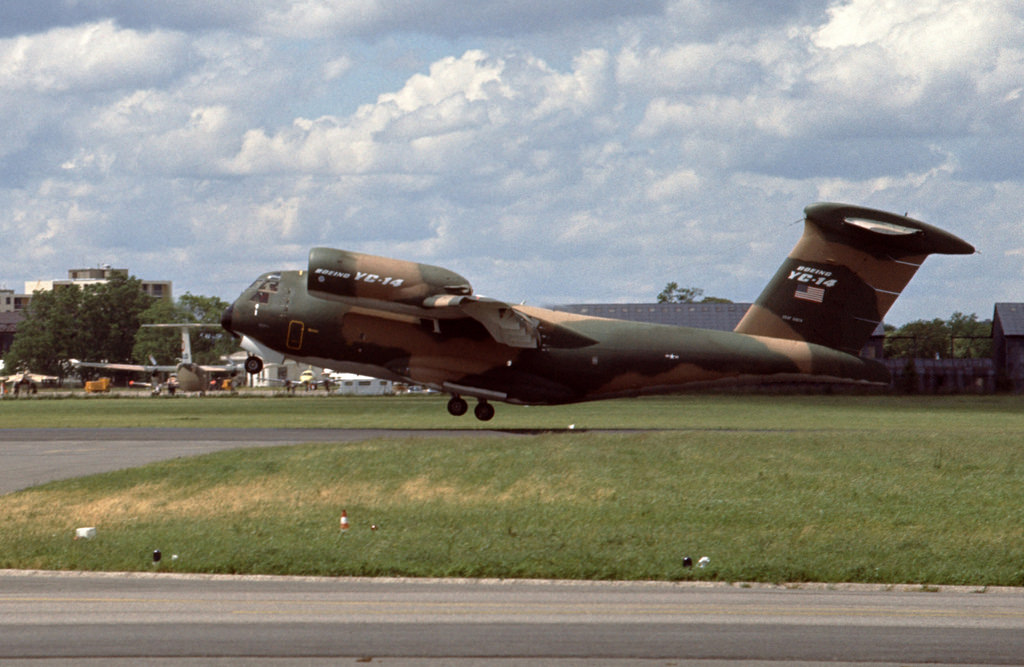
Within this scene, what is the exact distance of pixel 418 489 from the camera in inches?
885

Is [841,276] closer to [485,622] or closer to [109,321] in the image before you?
[485,622]

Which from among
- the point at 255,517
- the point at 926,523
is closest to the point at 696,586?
the point at 926,523

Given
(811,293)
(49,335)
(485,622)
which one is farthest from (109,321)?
(485,622)

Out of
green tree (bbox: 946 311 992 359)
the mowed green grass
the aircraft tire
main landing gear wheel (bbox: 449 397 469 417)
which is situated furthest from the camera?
green tree (bbox: 946 311 992 359)

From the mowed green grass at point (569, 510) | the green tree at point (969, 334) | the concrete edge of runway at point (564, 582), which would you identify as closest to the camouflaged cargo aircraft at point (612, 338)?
the mowed green grass at point (569, 510)

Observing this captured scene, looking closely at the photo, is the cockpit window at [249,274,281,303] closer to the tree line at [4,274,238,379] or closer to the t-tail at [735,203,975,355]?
the t-tail at [735,203,975,355]

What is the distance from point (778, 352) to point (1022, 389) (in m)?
33.6

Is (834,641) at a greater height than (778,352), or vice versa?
(778,352)

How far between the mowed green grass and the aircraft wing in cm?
653

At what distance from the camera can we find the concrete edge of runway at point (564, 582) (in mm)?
14484

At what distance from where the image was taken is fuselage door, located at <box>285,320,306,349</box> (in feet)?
125

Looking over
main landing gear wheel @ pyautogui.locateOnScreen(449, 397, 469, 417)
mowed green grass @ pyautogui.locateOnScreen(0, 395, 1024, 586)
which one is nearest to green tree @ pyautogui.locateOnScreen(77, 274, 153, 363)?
main landing gear wheel @ pyautogui.locateOnScreen(449, 397, 469, 417)

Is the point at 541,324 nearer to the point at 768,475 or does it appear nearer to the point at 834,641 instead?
the point at 768,475

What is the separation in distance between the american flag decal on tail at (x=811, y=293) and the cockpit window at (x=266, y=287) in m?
17.6
